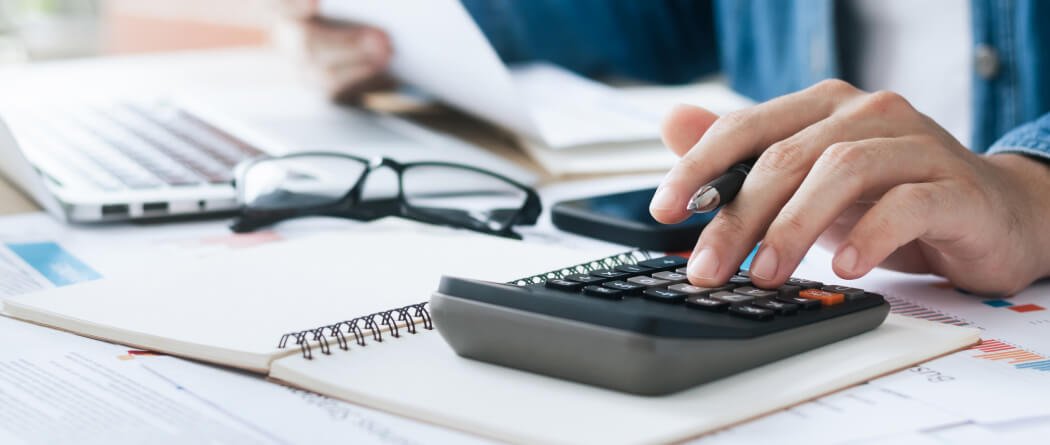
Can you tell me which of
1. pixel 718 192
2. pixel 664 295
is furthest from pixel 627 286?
pixel 718 192

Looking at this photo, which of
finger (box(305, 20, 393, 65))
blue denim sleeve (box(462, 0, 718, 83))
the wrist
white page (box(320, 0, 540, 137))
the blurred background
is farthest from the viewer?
the blurred background

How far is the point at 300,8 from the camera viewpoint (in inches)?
50.6

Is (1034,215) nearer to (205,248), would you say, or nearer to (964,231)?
(964,231)

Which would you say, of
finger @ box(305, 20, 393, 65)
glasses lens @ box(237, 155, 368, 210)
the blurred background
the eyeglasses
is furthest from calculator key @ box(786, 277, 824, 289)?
the blurred background

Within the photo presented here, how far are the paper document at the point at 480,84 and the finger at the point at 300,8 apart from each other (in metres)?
0.02

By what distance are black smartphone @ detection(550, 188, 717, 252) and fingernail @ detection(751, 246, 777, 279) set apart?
19cm

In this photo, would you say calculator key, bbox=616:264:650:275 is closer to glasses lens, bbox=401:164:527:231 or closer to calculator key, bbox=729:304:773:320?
calculator key, bbox=729:304:773:320

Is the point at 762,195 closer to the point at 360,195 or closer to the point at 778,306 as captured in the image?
the point at 778,306

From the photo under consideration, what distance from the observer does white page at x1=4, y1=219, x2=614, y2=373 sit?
17.0 inches

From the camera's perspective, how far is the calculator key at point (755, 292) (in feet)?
1.36

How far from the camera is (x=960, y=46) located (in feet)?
3.65

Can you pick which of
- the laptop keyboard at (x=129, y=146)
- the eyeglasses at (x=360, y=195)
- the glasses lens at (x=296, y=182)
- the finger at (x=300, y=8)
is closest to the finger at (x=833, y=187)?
the eyeglasses at (x=360, y=195)

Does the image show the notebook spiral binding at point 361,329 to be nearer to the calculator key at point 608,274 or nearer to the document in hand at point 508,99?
the calculator key at point 608,274

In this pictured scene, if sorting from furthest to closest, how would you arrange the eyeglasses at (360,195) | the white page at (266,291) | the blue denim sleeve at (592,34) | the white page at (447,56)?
the blue denim sleeve at (592,34) < the white page at (447,56) < the eyeglasses at (360,195) < the white page at (266,291)
